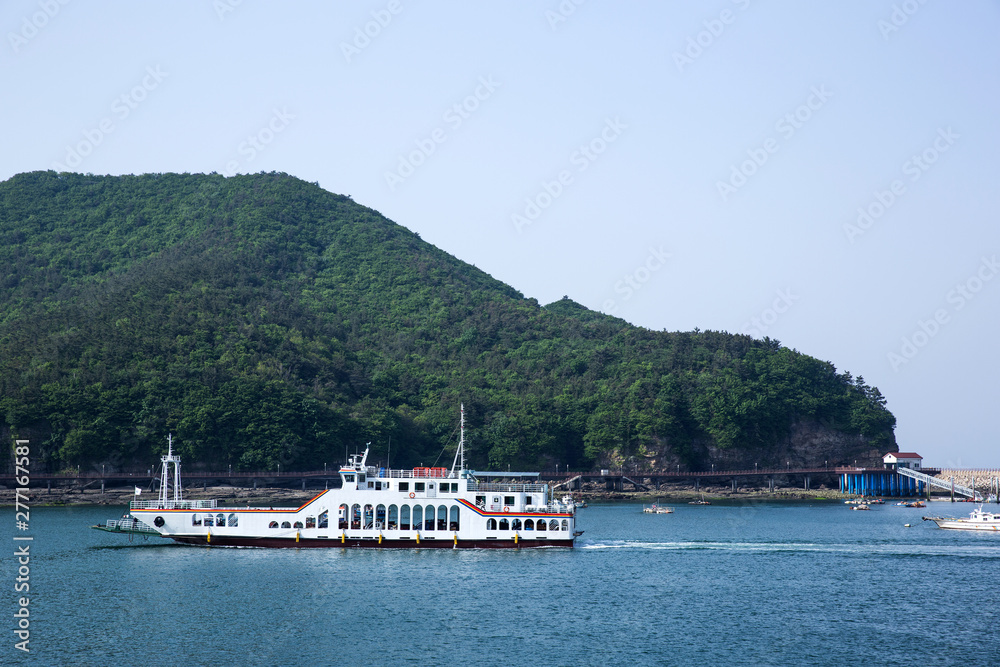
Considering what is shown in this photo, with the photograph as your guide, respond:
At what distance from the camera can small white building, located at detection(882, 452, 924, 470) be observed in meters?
141

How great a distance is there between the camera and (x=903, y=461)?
141000 millimetres

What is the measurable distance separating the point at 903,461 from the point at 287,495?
295 feet

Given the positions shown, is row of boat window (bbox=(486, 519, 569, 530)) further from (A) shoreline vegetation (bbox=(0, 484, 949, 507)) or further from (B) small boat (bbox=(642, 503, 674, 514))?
(A) shoreline vegetation (bbox=(0, 484, 949, 507))

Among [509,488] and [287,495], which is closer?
[509,488]

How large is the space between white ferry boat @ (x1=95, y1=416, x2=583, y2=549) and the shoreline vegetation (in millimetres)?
38320

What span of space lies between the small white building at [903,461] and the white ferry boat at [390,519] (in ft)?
323

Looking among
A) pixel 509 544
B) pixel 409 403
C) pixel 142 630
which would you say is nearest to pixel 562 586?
pixel 509 544

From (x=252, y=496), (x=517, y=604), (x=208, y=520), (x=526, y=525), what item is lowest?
(x=517, y=604)

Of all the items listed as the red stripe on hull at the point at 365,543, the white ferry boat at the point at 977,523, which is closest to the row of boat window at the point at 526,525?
the red stripe on hull at the point at 365,543

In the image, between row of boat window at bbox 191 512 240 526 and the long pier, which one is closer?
row of boat window at bbox 191 512 240 526
